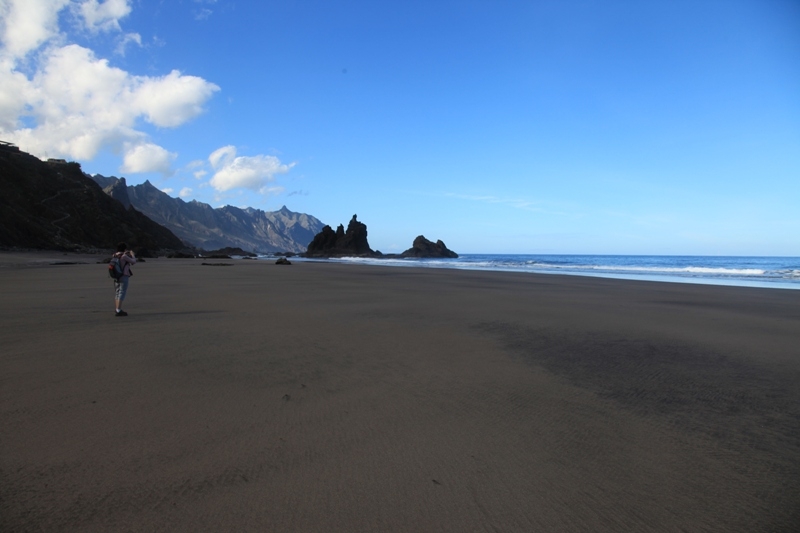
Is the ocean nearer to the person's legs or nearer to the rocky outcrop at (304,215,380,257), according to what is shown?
the person's legs

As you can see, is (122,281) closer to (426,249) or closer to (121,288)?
(121,288)

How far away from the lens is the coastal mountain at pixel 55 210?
157ft

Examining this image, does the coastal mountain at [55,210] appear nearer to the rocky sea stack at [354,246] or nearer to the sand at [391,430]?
the sand at [391,430]

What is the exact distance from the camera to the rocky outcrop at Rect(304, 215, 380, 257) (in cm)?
12419

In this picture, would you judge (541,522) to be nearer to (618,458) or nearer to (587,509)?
(587,509)

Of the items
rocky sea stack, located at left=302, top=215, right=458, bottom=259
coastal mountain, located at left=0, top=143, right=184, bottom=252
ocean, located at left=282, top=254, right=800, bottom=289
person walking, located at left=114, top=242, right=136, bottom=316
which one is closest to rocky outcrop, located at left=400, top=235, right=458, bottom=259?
rocky sea stack, located at left=302, top=215, right=458, bottom=259

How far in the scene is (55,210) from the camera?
5900cm

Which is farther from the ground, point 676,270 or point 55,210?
point 55,210

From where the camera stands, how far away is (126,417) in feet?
11.3

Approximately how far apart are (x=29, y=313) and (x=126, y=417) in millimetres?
7040

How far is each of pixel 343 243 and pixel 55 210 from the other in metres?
75.3

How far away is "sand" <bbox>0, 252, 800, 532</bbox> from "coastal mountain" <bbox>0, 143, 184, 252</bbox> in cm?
5335

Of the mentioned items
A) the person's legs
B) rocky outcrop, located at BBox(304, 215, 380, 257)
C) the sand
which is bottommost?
the sand

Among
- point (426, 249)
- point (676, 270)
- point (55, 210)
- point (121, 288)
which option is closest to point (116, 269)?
point (121, 288)
